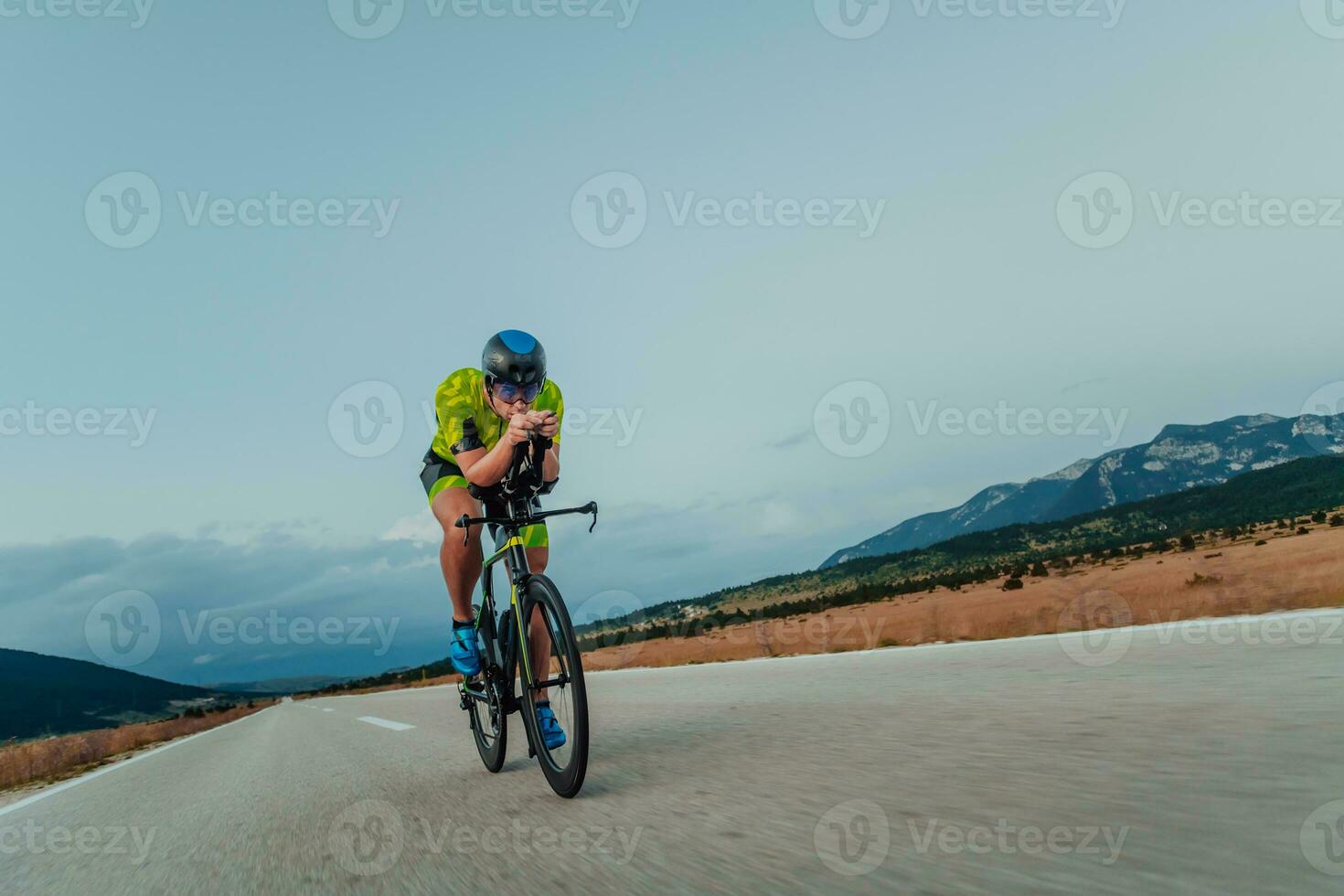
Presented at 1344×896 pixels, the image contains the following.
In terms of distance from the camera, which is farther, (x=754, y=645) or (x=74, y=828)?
(x=754, y=645)

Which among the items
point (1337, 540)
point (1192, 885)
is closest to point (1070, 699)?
point (1192, 885)

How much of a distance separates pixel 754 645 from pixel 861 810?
682 inches

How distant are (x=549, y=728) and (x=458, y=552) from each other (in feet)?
4.98

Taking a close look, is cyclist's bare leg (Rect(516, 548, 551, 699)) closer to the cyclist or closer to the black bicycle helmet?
the cyclist

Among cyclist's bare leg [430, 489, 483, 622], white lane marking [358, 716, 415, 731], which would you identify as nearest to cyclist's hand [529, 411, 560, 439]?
cyclist's bare leg [430, 489, 483, 622]

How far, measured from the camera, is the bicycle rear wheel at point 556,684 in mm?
3422

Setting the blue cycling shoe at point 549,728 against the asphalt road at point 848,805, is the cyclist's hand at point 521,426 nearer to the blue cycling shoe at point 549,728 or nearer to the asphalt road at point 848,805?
the blue cycling shoe at point 549,728

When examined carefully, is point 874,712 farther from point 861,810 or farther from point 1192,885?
point 1192,885

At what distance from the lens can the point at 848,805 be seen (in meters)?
2.75

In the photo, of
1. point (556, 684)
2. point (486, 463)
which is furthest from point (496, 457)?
point (556, 684)

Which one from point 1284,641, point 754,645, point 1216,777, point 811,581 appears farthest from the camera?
point 811,581

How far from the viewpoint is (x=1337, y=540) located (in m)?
30.5

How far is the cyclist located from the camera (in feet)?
12.8

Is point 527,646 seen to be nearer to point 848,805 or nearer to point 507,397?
point 507,397
